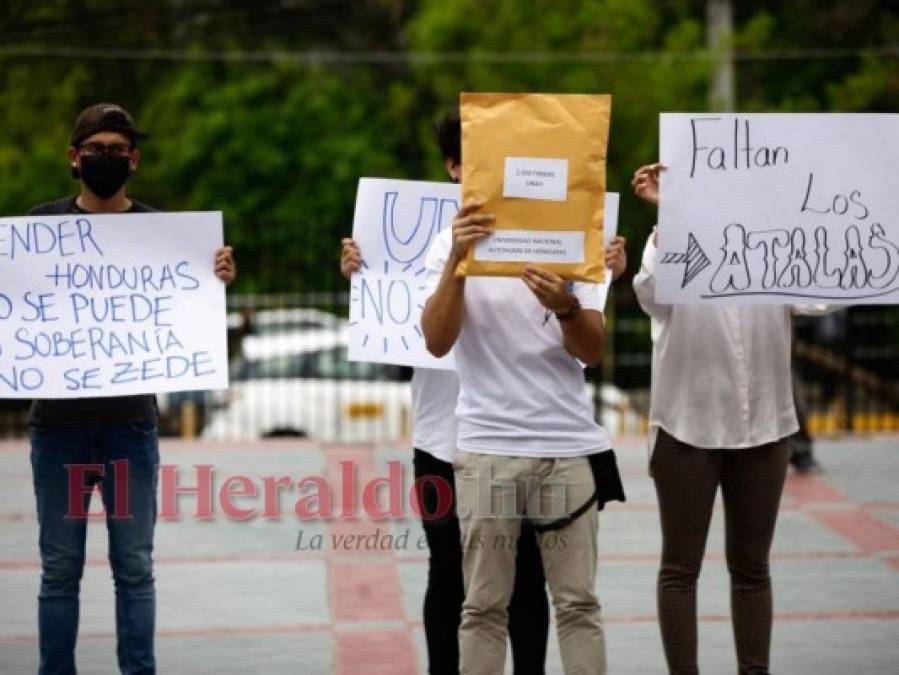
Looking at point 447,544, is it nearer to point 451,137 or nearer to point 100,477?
point 100,477

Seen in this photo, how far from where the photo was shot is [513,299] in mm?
5047

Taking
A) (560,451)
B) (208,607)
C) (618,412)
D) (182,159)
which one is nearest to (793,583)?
(208,607)

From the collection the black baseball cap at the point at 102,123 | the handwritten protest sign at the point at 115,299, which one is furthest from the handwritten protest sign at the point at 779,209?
the black baseball cap at the point at 102,123

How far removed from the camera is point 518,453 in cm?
505

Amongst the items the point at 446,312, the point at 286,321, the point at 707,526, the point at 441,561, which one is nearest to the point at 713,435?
the point at 707,526

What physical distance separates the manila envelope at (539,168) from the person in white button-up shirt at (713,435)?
59 centimetres

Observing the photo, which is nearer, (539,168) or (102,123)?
(539,168)

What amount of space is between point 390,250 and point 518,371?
4.28ft

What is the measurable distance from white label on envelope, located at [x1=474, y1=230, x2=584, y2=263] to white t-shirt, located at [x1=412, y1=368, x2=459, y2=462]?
80 centimetres

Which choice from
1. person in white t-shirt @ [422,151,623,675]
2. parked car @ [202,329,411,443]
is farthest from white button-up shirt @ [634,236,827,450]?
parked car @ [202,329,411,443]

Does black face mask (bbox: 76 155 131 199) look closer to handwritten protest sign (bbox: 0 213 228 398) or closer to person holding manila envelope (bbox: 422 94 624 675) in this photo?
handwritten protest sign (bbox: 0 213 228 398)

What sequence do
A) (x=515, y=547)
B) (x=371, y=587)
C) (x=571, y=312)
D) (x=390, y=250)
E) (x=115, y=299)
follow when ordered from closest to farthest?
(x=571, y=312) < (x=515, y=547) < (x=115, y=299) < (x=390, y=250) < (x=371, y=587)

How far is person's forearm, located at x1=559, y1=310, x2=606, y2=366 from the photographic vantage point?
4.93 metres

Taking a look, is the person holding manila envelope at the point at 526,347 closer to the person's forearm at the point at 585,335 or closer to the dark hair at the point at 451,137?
the person's forearm at the point at 585,335
